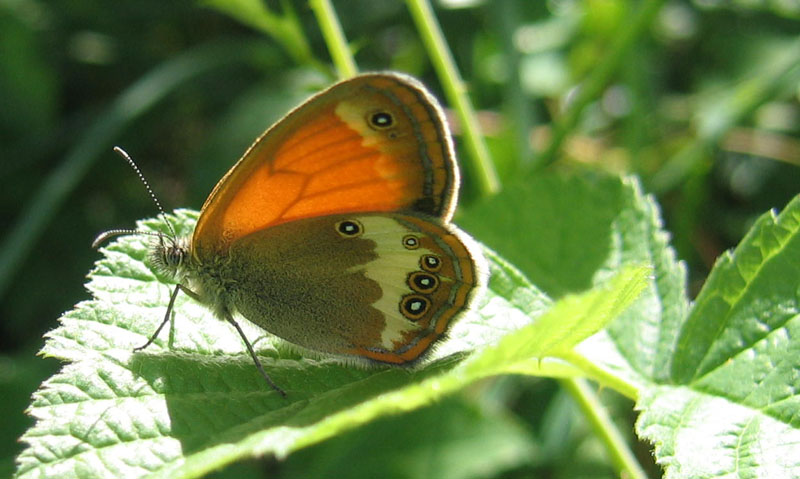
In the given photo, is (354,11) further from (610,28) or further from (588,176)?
(588,176)

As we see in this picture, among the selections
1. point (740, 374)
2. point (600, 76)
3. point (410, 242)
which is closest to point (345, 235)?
point (410, 242)

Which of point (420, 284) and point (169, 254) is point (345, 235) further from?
point (169, 254)

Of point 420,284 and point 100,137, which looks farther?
point 100,137

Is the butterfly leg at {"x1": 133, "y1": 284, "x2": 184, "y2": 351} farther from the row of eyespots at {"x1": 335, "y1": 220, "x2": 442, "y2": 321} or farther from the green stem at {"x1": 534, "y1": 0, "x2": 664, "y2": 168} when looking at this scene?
the green stem at {"x1": 534, "y1": 0, "x2": 664, "y2": 168}

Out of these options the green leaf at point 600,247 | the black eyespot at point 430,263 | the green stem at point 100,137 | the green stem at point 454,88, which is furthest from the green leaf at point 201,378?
the green stem at point 100,137

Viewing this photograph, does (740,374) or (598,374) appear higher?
(598,374)

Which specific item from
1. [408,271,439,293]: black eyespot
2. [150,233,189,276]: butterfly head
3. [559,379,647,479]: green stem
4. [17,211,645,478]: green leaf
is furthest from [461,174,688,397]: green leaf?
[150,233,189,276]: butterfly head
